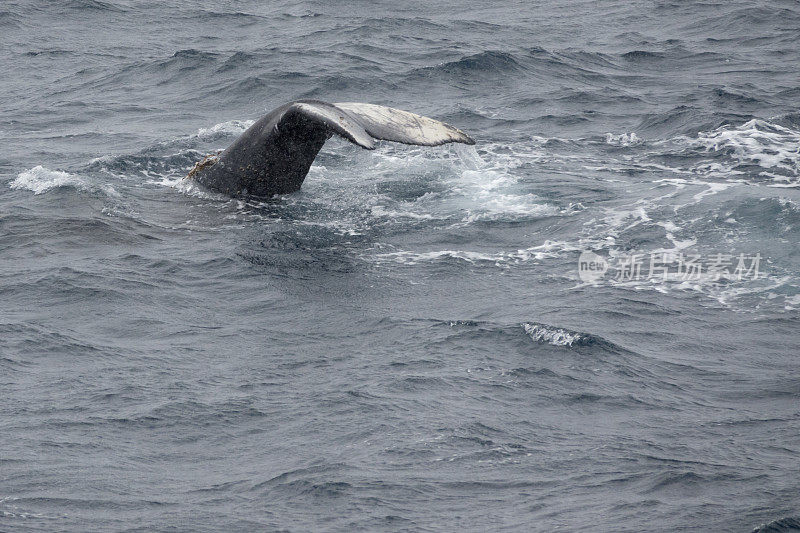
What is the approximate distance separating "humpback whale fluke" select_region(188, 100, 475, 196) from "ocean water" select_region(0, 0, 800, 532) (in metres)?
0.33

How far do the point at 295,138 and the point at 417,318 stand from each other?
3.29 meters

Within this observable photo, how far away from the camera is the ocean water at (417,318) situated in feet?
26.0

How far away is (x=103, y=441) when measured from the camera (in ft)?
28.5

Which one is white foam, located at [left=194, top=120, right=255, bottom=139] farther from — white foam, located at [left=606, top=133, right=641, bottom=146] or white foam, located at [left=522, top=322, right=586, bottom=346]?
white foam, located at [left=522, top=322, right=586, bottom=346]

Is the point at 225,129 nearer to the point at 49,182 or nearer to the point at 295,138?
the point at 49,182

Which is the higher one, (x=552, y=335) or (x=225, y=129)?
(x=225, y=129)

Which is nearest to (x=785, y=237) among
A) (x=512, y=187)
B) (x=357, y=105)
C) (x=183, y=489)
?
(x=512, y=187)

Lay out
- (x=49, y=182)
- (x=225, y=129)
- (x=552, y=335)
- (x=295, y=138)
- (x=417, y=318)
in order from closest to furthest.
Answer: (x=552, y=335) → (x=417, y=318) → (x=295, y=138) → (x=49, y=182) → (x=225, y=129)

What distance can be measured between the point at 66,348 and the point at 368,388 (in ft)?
9.58

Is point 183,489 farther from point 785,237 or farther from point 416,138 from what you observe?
point 785,237

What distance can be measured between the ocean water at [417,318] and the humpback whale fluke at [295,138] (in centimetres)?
A: 33

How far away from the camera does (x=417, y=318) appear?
1092 centimetres

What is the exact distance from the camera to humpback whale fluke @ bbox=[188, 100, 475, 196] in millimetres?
11250

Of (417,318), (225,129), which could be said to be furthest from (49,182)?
(417,318)
